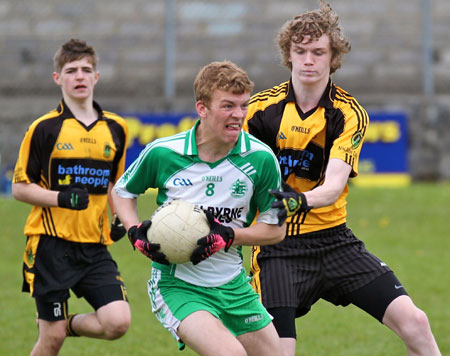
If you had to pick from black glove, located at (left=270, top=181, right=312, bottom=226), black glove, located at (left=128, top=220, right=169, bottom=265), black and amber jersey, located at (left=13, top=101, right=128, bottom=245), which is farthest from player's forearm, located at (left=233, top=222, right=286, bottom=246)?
black and amber jersey, located at (left=13, top=101, right=128, bottom=245)

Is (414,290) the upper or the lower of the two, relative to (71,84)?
lower

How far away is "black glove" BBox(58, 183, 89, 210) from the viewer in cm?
527

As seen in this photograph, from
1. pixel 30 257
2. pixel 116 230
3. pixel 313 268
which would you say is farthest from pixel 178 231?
pixel 30 257

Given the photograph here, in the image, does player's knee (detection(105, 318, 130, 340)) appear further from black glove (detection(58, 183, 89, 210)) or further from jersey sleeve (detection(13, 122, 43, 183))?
jersey sleeve (detection(13, 122, 43, 183))

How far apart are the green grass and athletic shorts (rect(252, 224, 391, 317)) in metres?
1.82

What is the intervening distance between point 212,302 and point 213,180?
61 centimetres

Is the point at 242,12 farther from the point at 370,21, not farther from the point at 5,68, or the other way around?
the point at 5,68

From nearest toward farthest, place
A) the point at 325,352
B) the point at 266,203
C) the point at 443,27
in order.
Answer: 1. the point at 266,203
2. the point at 325,352
3. the point at 443,27

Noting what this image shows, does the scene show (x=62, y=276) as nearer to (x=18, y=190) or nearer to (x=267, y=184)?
(x=18, y=190)

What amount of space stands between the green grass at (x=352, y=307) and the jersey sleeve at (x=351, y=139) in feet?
7.56

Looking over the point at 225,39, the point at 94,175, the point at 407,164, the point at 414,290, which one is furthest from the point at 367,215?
the point at 94,175

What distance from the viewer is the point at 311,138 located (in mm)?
4859

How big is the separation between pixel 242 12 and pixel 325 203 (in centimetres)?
1308

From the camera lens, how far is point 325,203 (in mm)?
4492
